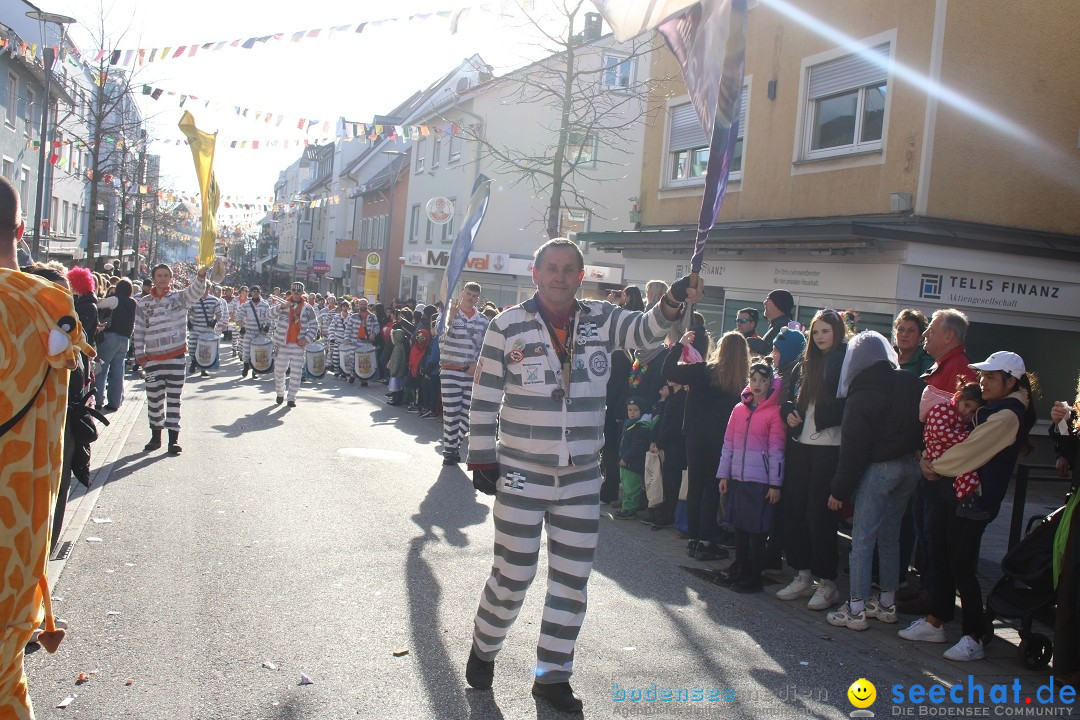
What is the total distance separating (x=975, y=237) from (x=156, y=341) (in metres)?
10.7

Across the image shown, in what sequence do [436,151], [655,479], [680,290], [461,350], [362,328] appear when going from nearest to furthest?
[680,290] → [655,479] → [461,350] → [362,328] → [436,151]

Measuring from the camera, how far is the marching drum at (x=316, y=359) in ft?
67.8

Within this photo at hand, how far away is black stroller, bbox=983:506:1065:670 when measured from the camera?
528 centimetres

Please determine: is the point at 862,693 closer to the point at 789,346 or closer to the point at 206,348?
the point at 789,346

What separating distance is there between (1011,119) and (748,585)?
1009 cm

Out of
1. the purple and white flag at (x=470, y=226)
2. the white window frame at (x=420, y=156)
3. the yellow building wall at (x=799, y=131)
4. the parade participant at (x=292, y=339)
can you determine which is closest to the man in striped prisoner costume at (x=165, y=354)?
the purple and white flag at (x=470, y=226)

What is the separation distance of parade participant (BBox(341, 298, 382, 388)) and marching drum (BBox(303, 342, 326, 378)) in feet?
3.45

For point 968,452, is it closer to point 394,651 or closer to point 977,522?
point 977,522

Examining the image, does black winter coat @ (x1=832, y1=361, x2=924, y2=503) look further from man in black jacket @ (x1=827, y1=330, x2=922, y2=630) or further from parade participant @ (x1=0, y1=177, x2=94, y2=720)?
parade participant @ (x1=0, y1=177, x2=94, y2=720)

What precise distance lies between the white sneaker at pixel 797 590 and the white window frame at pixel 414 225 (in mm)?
35720

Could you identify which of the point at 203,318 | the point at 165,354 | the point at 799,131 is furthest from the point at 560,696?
the point at 203,318

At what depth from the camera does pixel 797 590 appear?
6.64 meters

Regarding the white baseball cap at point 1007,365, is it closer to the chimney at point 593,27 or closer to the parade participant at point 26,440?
the parade participant at point 26,440

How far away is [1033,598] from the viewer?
5.34 m
